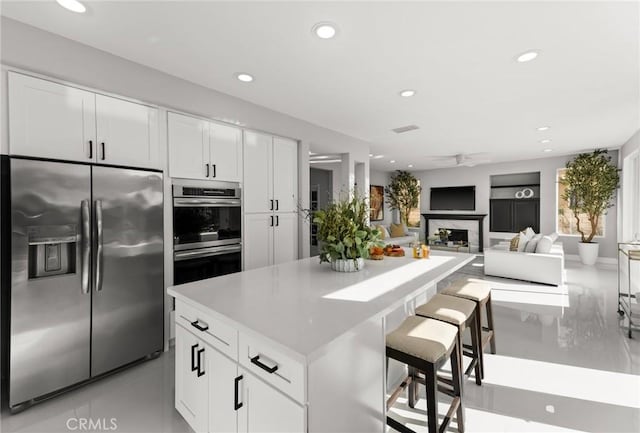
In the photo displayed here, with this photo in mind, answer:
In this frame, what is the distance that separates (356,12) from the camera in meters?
1.87

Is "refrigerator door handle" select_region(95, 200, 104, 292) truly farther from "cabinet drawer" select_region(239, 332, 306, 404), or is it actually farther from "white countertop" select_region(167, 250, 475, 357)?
"cabinet drawer" select_region(239, 332, 306, 404)

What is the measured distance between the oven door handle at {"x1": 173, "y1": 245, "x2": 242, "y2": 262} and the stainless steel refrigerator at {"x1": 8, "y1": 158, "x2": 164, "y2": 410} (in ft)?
0.76

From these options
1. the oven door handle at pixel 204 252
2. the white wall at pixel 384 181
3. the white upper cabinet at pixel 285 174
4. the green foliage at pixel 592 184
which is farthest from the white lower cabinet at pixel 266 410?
the white wall at pixel 384 181

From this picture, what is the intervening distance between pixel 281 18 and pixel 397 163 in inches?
265

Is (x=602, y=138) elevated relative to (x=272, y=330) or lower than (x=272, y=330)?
elevated

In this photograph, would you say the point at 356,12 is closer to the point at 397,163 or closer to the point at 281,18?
the point at 281,18

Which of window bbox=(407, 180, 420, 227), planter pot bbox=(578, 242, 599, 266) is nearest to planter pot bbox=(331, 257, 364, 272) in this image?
planter pot bbox=(578, 242, 599, 266)

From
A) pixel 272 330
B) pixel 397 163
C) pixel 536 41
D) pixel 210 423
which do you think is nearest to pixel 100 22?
pixel 272 330

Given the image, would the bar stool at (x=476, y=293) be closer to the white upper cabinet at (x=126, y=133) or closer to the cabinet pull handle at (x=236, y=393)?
the cabinet pull handle at (x=236, y=393)

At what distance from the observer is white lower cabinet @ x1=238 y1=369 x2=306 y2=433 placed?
1.03 meters

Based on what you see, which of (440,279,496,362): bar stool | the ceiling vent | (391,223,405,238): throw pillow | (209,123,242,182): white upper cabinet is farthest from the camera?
(391,223,405,238): throw pillow

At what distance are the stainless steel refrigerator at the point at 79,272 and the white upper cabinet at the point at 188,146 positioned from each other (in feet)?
1.02

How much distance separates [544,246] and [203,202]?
18.0 feet

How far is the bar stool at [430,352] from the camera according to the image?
1.43 m
